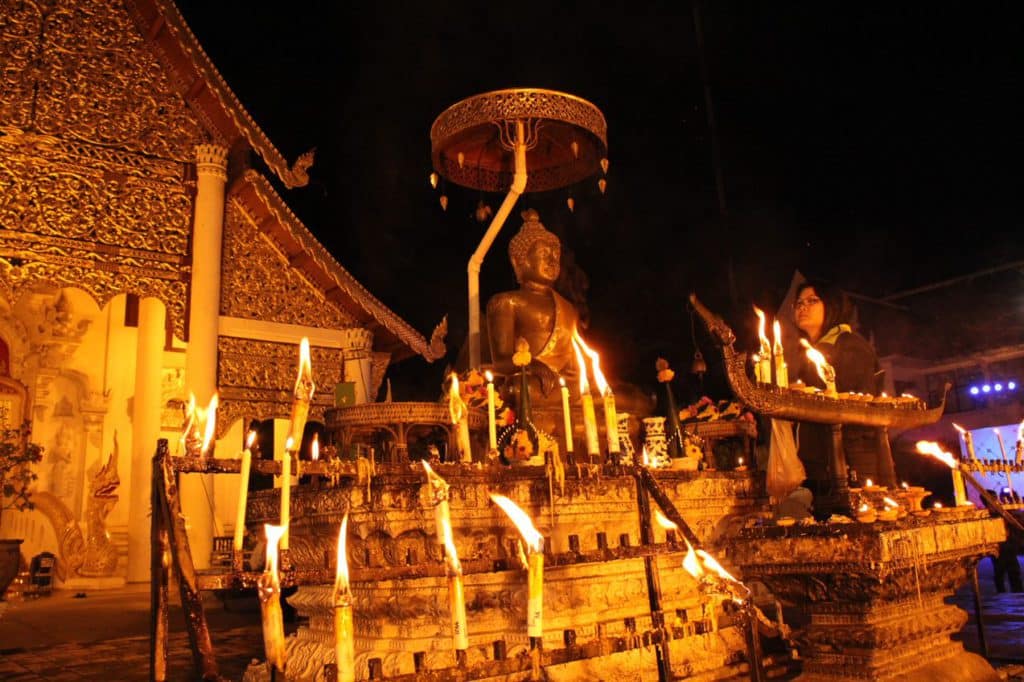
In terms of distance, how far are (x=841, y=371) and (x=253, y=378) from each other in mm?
6718

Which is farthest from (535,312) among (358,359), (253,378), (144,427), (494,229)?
(144,427)

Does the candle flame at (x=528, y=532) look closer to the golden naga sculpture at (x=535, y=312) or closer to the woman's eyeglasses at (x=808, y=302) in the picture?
the woman's eyeglasses at (x=808, y=302)

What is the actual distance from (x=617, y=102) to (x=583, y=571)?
9.97 m

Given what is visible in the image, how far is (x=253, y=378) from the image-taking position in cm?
923

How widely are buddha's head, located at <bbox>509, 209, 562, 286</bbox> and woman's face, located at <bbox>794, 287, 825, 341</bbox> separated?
330 cm

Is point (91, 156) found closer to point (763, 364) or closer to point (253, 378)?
point (253, 378)

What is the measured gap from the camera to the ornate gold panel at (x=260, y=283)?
9.45 meters

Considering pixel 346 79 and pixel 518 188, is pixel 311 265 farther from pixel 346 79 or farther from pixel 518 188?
pixel 346 79

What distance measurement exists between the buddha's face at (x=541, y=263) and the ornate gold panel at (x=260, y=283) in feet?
10.9

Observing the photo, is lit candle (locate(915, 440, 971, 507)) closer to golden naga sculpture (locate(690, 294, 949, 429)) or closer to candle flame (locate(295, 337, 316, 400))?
golden naga sculpture (locate(690, 294, 949, 429))

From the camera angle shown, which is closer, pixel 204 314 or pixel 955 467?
pixel 955 467

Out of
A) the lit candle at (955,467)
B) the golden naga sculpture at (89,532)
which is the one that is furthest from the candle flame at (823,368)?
the golden naga sculpture at (89,532)

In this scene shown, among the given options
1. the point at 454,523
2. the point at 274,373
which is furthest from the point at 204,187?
the point at 454,523

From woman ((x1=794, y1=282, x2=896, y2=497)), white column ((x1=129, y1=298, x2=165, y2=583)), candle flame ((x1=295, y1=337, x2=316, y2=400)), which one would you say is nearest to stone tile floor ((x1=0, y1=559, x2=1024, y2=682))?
woman ((x1=794, y1=282, x2=896, y2=497))
